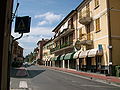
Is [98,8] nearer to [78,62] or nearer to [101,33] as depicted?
[101,33]

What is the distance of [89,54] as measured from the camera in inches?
1011

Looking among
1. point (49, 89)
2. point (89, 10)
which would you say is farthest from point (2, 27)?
point (89, 10)

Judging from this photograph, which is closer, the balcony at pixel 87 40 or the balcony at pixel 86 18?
the balcony at pixel 87 40

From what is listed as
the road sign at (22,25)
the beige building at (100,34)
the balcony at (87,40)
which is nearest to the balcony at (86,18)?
the beige building at (100,34)

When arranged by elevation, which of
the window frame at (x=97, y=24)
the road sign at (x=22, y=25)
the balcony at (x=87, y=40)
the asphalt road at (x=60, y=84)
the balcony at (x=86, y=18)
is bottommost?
the asphalt road at (x=60, y=84)

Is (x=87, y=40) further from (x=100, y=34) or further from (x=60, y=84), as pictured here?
(x=60, y=84)

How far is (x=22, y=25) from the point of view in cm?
507

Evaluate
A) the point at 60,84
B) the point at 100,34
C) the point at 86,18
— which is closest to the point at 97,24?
the point at 100,34

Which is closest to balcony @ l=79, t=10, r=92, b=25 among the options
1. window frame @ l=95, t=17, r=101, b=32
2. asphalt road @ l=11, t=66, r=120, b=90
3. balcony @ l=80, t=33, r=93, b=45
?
window frame @ l=95, t=17, r=101, b=32

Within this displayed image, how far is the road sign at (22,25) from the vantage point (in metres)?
5.03

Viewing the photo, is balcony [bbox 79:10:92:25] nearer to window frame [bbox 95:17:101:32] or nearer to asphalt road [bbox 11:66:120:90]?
window frame [bbox 95:17:101:32]

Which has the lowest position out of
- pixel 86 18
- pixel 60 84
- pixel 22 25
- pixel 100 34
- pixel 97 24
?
pixel 60 84

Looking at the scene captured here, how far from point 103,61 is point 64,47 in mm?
20075

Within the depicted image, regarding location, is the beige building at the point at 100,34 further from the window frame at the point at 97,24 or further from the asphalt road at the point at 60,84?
the asphalt road at the point at 60,84
